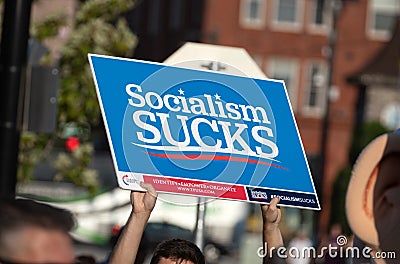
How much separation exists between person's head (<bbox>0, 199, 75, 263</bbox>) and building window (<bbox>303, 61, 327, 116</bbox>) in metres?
39.6

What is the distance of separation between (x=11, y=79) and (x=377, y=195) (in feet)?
13.6

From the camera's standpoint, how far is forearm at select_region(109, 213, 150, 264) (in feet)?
14.4

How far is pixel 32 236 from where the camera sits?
9.42 ft

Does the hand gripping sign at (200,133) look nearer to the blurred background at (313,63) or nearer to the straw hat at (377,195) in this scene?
the straw hat at (377,195)

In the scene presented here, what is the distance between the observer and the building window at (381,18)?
139 ft

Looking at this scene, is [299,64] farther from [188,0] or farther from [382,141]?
[382,141]

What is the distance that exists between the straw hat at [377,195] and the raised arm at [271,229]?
267mm

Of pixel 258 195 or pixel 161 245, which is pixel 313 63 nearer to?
pixel 161 245

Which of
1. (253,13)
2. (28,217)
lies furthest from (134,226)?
(253,13)

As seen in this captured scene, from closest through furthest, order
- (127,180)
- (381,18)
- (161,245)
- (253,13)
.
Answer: (127,180) < (161,245) < (253,13) < (381,18)

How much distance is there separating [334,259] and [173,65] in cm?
140

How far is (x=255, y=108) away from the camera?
4.78 meters

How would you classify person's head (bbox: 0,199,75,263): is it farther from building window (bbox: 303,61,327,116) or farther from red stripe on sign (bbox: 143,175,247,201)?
building window (bbox: 303,61,327,116)

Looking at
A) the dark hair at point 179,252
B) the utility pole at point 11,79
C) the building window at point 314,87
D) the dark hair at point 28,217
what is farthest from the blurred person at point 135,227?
the building window at point 314,87
